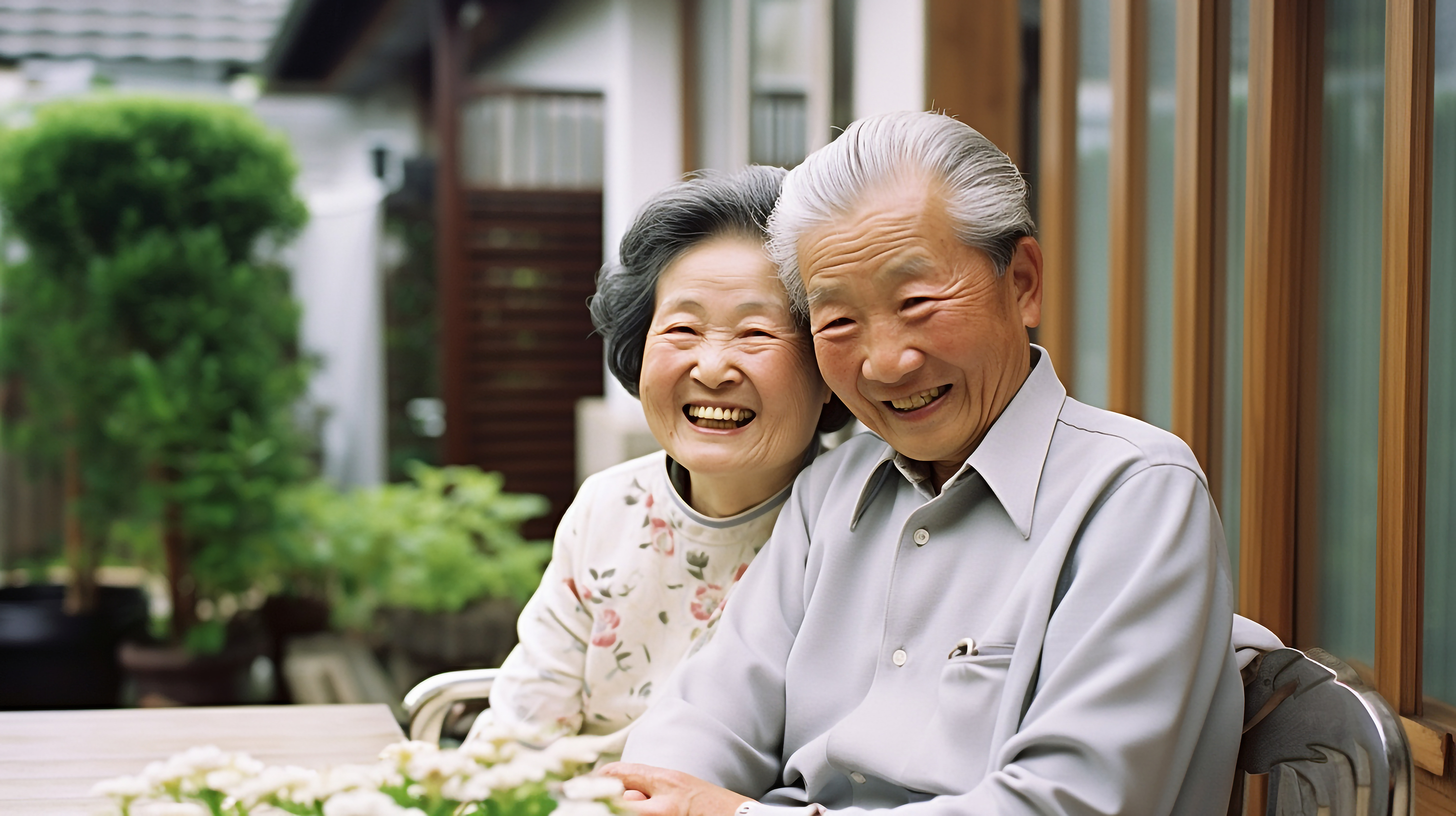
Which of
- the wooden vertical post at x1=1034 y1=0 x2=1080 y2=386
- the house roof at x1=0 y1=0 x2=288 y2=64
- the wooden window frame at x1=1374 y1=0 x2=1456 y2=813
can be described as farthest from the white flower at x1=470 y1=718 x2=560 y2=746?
the house roof at x1=0 y1=0 x2=288 y2=64

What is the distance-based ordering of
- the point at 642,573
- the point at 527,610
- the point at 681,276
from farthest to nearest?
the point at 527,610, the point at 642,573, the point at 681,276

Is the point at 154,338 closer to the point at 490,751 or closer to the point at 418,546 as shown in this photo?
the point at 418,546

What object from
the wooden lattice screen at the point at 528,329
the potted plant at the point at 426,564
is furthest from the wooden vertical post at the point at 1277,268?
the wooden lattice screen at the point at 528,329

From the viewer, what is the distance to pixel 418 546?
4.79 m

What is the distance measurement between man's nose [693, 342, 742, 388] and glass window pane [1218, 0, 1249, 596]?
0.83 m

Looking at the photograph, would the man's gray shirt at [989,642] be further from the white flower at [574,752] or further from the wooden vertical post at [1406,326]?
the wooden vertical post at [1406,326]

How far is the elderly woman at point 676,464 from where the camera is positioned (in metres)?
1.45

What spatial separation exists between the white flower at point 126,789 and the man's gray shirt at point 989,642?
54 centimetres

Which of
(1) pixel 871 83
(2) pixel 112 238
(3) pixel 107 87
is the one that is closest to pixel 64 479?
(2) pixel 112 238

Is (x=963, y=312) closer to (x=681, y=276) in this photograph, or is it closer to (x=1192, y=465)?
(x=1192, y=465)

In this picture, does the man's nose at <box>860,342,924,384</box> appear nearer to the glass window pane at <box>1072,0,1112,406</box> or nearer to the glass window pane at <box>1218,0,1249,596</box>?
the glass window pane at <box>1218,0,1249,596</box>

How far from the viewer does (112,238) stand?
467cm

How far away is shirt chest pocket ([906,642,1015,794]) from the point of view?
1.13 m

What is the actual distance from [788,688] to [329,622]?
172 inches
